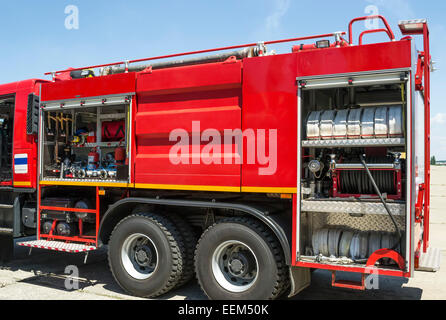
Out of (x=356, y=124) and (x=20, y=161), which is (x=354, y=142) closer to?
(x=356, y=124)

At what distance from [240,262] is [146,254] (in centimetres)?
140

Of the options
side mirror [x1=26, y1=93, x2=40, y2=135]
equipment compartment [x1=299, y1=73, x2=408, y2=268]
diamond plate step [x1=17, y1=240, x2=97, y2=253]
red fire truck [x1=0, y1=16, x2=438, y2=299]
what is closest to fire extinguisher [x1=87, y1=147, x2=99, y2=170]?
red fire truck [x1=0, y1=16, x2=438, y2=299]

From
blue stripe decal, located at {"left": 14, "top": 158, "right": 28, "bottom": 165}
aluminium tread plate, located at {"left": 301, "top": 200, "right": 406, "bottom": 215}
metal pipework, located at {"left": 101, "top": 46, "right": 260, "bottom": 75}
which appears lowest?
aluminium tread plate, located at {"left": 301, "top": 200, "right": 406, "bottom": 215}

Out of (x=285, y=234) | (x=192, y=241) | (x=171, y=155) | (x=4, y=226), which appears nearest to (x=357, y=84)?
(x=285, y=234)

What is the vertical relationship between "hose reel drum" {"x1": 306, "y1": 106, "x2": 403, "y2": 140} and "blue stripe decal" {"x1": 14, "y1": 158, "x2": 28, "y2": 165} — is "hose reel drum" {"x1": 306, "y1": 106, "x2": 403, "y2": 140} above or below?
above

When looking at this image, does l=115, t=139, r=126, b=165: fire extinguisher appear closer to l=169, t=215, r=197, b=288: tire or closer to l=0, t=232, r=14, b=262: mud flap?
l=169, t=215, r=197, b=288: tire

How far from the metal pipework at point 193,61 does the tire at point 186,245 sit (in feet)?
6.81

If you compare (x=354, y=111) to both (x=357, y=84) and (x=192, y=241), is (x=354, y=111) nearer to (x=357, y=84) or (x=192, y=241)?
(x=357, y=84)

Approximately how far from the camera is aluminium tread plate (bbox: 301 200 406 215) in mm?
4602

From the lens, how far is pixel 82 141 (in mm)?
7430

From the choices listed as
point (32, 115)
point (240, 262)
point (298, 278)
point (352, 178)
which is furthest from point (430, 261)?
point (32, 115)

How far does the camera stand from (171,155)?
586cm

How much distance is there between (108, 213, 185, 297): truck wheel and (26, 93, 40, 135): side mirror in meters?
2.26
